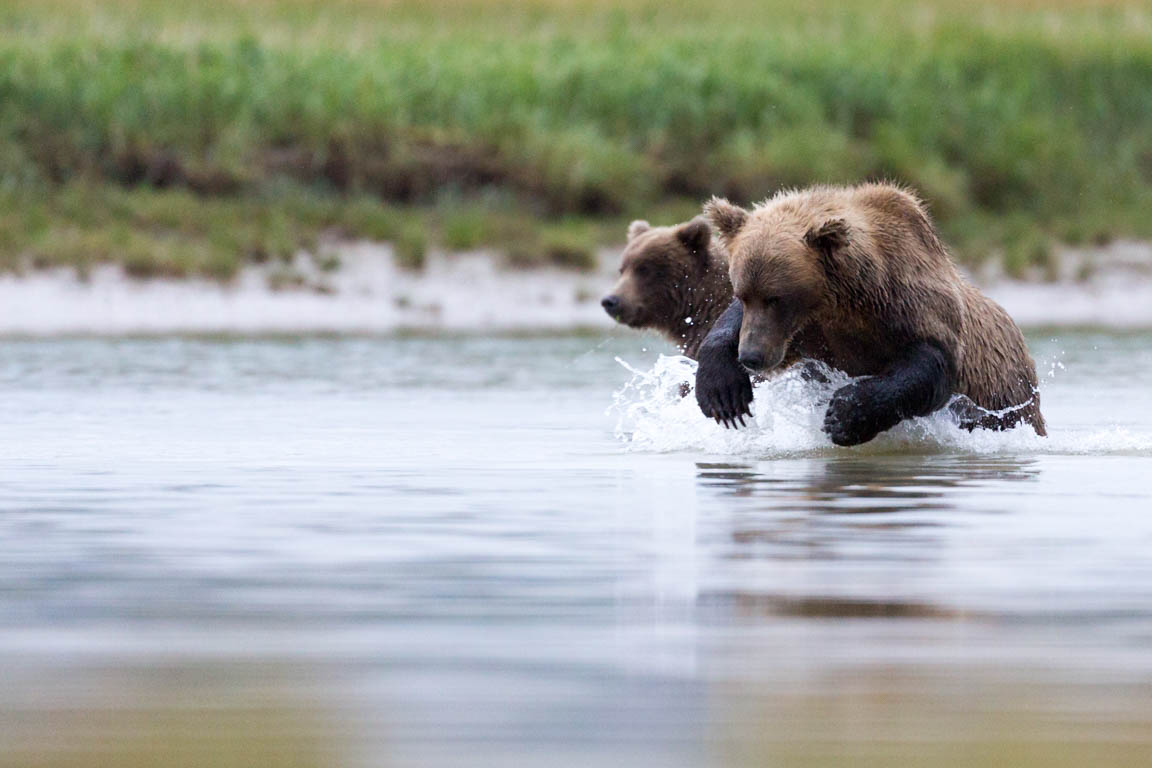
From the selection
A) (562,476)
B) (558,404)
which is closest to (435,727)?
(562,476)

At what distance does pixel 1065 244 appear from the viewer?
2084 centimetres

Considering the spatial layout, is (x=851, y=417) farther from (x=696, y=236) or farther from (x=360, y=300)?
(x=360, y=300)

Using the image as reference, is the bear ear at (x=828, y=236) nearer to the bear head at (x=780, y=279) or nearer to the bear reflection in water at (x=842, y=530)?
the bear head at (x=780, y=279)

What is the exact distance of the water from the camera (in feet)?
11.8

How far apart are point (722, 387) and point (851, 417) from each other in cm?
57

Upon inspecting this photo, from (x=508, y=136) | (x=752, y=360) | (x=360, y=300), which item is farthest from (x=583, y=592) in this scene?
(x=508, y=136)

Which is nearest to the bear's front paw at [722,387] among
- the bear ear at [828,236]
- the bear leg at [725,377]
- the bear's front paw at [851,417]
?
the bear leg at [725,377]

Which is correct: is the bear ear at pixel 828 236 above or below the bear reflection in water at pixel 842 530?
above

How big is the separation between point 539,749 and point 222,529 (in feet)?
9.25

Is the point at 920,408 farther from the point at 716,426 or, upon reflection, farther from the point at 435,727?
the point at 435,727

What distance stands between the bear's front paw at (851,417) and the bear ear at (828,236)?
56 cm

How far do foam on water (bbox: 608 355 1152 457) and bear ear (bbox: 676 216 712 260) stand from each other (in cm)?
151

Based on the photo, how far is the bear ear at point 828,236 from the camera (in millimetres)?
7688

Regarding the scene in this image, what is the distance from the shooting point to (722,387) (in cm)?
825
